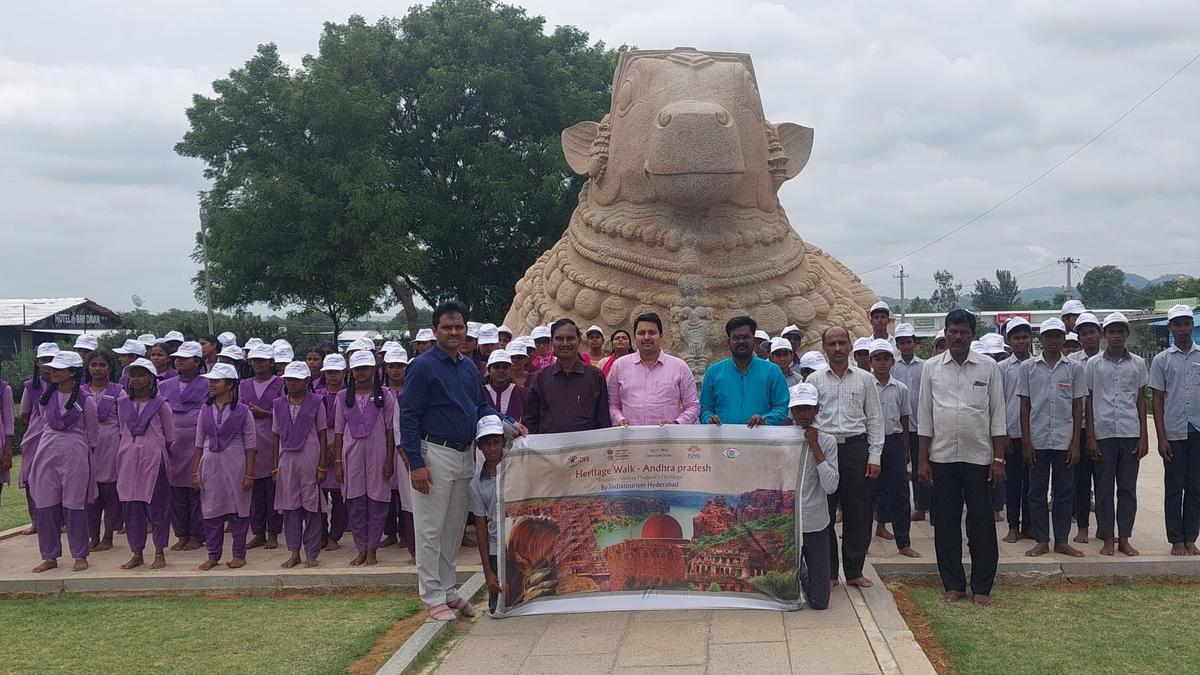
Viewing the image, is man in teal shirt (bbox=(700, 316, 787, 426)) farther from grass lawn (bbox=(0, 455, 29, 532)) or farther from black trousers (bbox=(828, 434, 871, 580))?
grass lawn (bbox=(0, 455, 29, 532))

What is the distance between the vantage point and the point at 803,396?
14.9 ft

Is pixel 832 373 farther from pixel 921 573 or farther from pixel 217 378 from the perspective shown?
pixel 217 378

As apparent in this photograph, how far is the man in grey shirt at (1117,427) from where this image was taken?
5594 millimetres

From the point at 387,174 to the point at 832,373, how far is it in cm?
1304

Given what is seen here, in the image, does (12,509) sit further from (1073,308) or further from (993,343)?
(1073,308)

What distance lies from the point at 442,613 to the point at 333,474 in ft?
6.16

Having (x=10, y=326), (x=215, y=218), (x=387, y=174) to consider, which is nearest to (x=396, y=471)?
(x=387, y=174)

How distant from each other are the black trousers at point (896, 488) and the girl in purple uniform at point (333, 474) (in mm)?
3484

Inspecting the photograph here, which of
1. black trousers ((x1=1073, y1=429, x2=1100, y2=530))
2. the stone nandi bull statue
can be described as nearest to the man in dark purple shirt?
the stone nandi bull statue

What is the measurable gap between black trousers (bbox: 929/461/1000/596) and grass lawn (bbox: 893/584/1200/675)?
149 mm

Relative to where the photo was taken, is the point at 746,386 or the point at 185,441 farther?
the point at 185,441

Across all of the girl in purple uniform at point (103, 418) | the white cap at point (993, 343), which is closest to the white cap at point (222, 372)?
the girl in purple uniform at point (103, 418)

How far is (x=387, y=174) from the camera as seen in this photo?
16.6 meters

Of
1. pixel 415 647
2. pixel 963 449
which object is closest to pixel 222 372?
pixel 415 647
